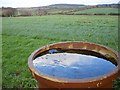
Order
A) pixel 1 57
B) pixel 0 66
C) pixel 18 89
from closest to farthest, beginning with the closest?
pixel 18 89
pixel 0 66
pixel 1 57

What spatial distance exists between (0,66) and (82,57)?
2776mm

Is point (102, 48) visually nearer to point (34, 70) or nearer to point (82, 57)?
point (82, 57)

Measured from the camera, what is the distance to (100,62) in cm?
257

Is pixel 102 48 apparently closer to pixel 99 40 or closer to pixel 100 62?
pixel 100 62

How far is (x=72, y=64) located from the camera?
8.19 feet

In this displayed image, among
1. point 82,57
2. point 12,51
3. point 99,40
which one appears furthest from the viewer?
point 99,40

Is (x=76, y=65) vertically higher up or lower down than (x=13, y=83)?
higher up

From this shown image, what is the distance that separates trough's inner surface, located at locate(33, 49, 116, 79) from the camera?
2.27 m

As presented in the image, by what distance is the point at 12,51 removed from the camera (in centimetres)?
614

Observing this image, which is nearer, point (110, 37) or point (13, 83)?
point (13, 83)

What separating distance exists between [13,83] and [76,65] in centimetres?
192

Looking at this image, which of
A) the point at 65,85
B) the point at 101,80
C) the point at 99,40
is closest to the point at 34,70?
the point at 65,85

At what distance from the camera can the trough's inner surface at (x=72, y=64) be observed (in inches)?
89.5

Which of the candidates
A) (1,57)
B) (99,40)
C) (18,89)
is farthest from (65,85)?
(99,40)
